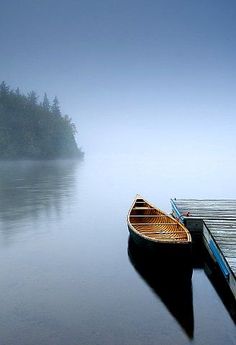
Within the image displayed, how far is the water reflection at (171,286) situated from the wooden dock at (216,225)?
6.01 ft

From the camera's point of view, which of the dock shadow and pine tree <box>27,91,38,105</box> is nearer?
the dock shadow

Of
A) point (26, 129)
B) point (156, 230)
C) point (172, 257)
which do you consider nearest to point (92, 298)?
point (172, 257)

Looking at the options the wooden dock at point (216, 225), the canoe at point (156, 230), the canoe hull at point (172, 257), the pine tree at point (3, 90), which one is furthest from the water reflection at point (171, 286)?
the pine tree at point (3, 90)

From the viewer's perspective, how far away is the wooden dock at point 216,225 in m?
13.7

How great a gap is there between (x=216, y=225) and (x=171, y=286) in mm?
6195

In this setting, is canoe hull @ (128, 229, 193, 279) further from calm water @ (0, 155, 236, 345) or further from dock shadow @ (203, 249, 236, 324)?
dock shadow @ (203, 249, 236, 324)

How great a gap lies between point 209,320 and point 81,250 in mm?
10301

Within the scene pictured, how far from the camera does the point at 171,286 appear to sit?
14742 millimetres

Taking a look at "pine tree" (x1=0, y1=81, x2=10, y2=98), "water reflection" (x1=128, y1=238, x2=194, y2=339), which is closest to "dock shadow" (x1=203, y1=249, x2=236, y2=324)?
"water reflection" (x1=128, y1=238, x2=194, y2=339)

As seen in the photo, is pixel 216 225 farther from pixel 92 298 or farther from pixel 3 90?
pixel 3 90

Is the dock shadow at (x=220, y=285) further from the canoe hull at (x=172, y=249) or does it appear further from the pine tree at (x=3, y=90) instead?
the pine tree at (x=3, y=90)

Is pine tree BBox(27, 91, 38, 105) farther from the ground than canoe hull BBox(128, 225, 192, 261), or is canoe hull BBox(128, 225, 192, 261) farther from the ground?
pine tree BBox(27, 91, 38, 105)

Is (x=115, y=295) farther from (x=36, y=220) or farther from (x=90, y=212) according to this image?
(x=90, y=212)

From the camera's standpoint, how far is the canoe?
15.1m
